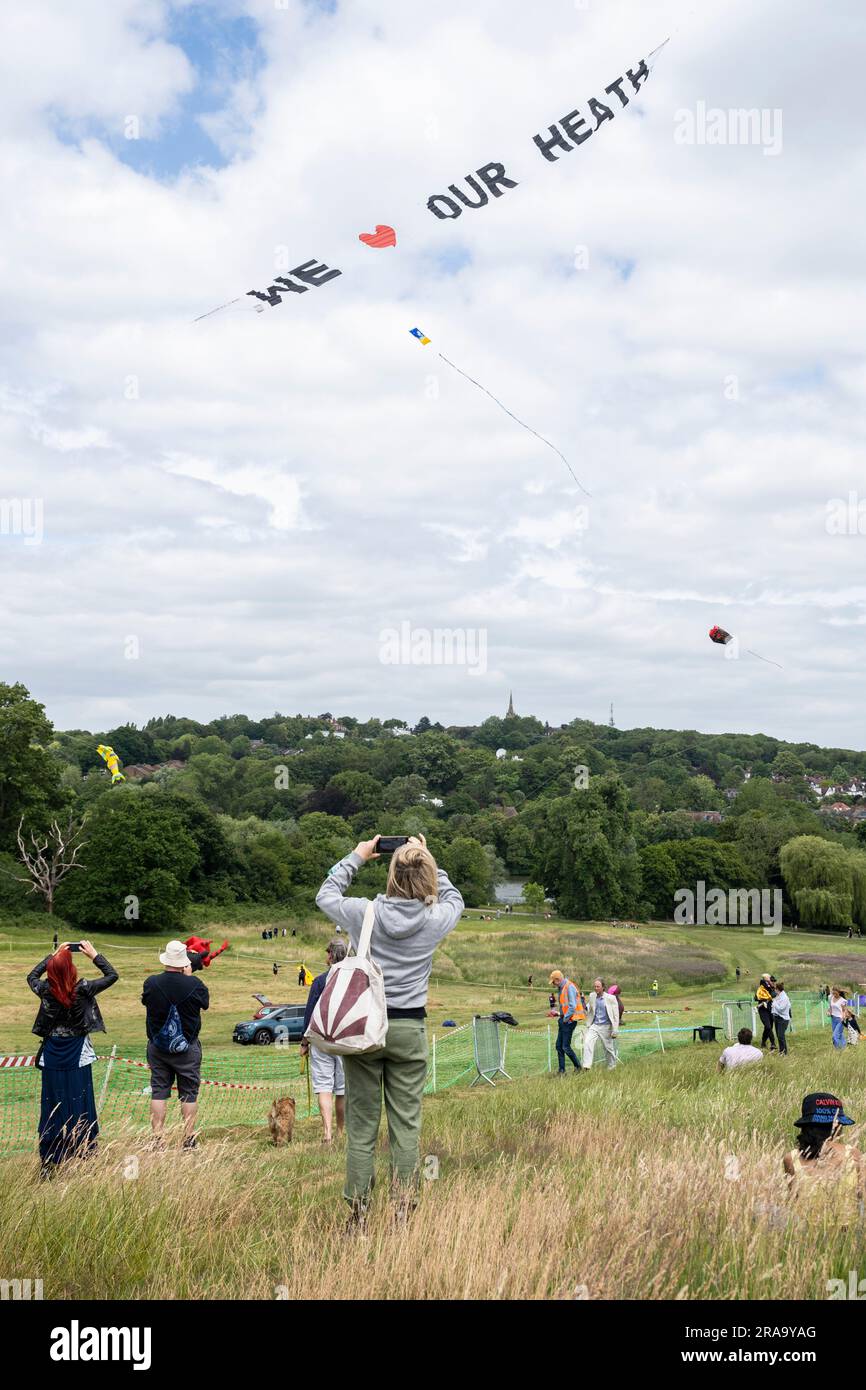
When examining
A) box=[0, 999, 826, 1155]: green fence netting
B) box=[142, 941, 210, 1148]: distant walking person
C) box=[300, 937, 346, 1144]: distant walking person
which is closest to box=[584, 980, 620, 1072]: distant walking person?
box=[0, 999, 826, 1155]: green fence netting

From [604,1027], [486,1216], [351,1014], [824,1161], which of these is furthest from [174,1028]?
[604,1027]

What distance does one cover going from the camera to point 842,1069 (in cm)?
1233

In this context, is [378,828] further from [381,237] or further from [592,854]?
[381,237]

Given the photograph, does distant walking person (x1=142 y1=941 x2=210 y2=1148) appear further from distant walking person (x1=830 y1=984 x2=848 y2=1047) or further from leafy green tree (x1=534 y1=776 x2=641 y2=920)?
leafy green tree (x1=534 y1=776 x2=641 y2=920)

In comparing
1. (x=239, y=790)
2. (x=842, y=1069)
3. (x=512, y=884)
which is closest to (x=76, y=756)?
(x=239, y=790)

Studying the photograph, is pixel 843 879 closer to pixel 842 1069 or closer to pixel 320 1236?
pixel 842 1069

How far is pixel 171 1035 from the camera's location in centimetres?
792

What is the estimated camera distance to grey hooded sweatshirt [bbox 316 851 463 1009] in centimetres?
514

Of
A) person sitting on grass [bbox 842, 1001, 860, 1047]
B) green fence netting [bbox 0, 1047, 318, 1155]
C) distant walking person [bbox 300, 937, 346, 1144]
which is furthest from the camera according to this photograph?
person sitting on grass [bbox 842, 1001, 860, 1047]

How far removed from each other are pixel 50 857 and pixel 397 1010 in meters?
58.8

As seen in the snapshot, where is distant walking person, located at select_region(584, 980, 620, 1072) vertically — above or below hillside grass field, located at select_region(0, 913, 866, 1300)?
below

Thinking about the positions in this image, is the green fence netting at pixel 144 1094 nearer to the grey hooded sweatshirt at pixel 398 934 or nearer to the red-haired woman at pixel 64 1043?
the red-haired woman at pixel 64 1043

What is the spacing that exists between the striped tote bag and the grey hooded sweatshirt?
0.31m
